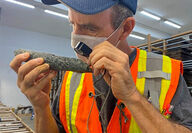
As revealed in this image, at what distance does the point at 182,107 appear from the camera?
931mm

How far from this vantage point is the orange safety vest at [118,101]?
97 centimetres

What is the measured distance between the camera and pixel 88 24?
96cm

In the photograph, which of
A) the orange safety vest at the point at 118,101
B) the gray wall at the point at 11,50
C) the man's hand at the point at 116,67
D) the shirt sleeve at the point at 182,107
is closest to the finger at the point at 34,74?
the man's hand at the point at 116,67

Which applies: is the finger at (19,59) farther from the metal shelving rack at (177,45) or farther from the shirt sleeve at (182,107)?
the metal shelving rack at (177,45)

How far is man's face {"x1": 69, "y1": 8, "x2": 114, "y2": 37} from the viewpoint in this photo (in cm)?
95

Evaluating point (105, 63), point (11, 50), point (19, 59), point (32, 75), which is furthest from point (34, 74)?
point (11, 50)

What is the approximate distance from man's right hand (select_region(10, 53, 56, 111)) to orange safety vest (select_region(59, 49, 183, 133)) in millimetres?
264

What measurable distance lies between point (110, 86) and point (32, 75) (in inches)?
14.4

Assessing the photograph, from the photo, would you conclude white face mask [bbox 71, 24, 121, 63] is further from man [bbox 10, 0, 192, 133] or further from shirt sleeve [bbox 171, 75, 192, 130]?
shirt sleeve [bbox 171, 75, 192, 130]

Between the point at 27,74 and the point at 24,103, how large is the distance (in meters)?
7.28

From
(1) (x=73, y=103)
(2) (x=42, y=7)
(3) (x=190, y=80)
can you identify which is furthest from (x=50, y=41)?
(1) (x=73, y=103)

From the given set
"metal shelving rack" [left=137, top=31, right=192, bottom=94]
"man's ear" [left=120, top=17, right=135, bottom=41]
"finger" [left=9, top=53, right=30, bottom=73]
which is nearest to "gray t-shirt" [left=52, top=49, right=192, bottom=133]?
"man's ear" [left=120, top=17, right=135, bottom=41]

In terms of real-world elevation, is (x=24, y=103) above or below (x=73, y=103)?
below

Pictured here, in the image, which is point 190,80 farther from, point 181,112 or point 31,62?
point 31,62
